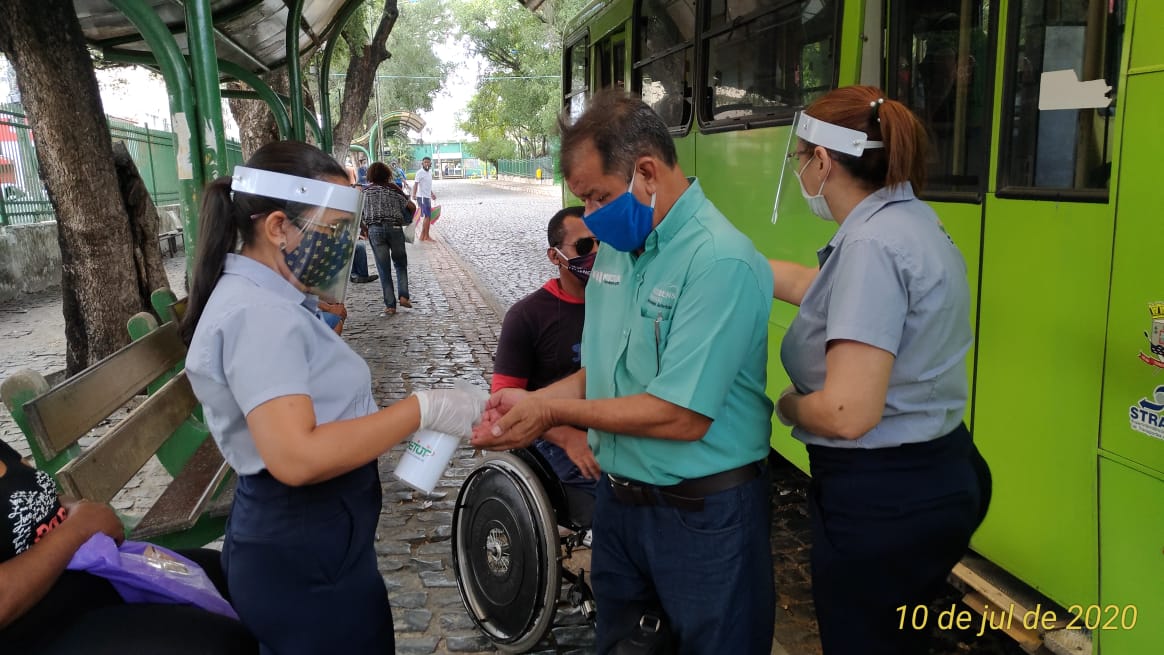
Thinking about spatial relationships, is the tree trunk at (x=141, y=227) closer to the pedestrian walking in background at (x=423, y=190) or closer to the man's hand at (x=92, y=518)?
the man's hand at (x=92, y=518)

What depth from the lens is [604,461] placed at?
2.05 meters

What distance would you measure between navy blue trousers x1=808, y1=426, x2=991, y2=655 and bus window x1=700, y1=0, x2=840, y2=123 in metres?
2.30

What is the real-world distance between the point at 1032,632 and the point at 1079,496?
0.48 metres

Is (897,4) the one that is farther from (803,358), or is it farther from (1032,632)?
(1032,632)

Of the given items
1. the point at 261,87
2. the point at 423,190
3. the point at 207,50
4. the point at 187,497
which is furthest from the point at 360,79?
the point at 187,497

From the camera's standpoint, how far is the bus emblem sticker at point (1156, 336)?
200 cm

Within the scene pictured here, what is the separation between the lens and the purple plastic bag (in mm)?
2014

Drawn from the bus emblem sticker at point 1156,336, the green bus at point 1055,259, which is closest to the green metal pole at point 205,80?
the green bus at point 1055,259

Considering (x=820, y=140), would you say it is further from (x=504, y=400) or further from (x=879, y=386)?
(x=504, y=400)

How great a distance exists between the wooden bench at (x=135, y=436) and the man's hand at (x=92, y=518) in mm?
242

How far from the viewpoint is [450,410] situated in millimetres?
1986

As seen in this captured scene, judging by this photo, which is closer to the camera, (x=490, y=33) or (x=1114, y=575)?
(x=1114, y=575)

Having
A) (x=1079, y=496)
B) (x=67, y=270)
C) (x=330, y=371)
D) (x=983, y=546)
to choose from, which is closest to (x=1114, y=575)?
(x=1079, y=496)

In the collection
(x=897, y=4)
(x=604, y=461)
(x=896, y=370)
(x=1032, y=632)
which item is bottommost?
(x=1032, y=632)
